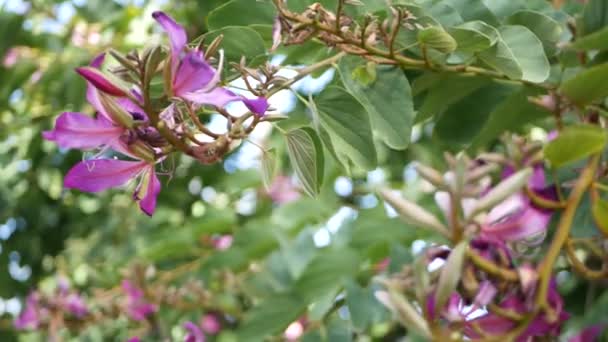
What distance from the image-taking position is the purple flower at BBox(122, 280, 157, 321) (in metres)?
1.42

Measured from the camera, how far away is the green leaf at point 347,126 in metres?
0.69

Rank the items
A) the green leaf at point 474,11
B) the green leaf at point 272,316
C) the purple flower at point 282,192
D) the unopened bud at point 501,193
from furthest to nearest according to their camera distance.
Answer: the purple flower at point 282,192 < the green leaf at point 272,316 < the green leaf at point 474,11 < the unopened bud at point 501,193

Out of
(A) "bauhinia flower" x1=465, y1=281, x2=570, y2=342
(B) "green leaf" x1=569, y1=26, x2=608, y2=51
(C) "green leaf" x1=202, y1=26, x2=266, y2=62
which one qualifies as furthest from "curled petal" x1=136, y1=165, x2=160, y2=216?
(B) "green leaf" x1=569, y1=26, x2=608, y2=51

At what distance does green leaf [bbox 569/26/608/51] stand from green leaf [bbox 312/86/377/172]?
0.57 ft

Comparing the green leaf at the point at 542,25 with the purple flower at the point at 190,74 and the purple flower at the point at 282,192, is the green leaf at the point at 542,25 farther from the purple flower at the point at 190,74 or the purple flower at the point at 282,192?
the purple flower at the point at 282,192

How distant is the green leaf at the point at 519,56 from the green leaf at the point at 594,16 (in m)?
0.10

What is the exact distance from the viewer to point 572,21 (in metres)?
0.80

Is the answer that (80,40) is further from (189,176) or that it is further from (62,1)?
(189,176)

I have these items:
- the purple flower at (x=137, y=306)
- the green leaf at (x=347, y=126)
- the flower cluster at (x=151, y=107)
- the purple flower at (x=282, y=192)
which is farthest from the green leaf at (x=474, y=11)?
the purple flower at (x=282, y=192)

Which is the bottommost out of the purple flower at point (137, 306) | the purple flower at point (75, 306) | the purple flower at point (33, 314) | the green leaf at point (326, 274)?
the purple flower at point (33, 314)

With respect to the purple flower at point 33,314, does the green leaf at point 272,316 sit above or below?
above

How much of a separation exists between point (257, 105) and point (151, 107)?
2.7 inches

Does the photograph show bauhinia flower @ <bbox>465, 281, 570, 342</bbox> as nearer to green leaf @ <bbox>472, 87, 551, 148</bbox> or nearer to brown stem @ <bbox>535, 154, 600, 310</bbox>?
brown stem @ <bbox>535, 154, 600, 310</bbox>

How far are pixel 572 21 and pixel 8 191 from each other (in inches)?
51.7
